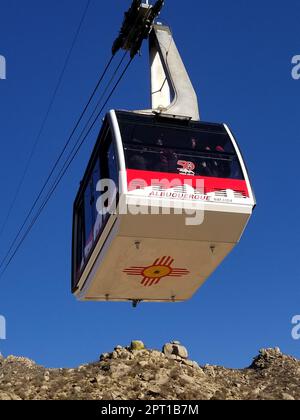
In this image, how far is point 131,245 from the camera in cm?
1198

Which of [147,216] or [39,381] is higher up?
[39,381]

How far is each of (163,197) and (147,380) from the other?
4612cm

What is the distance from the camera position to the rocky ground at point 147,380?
50156 mm

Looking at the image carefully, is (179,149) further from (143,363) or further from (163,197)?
(143,363)

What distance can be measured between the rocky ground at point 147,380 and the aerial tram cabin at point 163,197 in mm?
33362

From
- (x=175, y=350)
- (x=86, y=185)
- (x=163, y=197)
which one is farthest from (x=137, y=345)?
(x=163, y=197)

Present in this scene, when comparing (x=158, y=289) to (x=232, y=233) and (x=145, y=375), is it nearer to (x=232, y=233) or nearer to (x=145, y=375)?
(x=232, y=233)

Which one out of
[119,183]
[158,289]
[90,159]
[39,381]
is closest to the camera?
[119,183]

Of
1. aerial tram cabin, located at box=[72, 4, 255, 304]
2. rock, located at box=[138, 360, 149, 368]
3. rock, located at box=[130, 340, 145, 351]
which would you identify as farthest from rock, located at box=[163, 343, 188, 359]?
aerial tram cabin, located at box=[72, 4, 255, 304]

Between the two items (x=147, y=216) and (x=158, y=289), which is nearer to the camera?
(x=147, y=216)

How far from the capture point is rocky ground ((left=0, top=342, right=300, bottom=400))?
50156 millimetres
